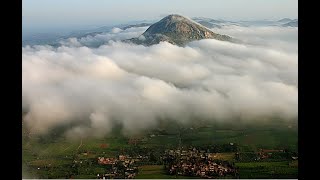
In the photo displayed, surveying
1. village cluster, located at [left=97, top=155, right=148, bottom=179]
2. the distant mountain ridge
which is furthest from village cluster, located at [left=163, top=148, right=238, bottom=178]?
the distant mountain ridge

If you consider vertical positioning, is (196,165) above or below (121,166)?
above

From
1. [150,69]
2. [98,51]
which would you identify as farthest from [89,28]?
[150,69]

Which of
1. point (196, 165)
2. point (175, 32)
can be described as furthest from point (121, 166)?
point (175, 32)

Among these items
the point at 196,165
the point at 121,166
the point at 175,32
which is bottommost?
the point at 121,166

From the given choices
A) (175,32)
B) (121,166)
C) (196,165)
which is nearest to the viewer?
(196,165)

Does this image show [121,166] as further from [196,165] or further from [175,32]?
[175,32]

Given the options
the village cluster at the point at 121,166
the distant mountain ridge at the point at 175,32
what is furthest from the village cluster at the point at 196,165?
the distant mountain ridge at the point at 175,32

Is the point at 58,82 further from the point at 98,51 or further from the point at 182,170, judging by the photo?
the point at 182,170

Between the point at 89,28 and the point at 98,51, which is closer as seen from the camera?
the point at 89,28
